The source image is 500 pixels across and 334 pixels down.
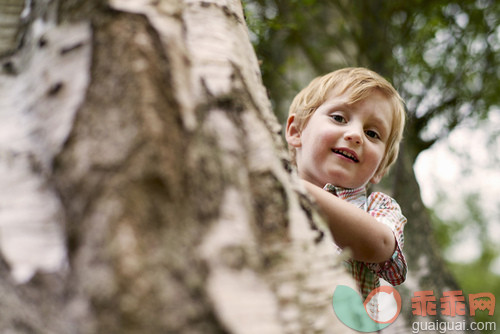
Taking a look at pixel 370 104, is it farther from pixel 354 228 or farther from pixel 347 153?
pixel 354 228

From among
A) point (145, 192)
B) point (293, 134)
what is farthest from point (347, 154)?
point (145, 192)

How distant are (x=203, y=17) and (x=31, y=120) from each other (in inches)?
16.7

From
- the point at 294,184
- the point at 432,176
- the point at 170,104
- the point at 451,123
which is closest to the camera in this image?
the point at 170,104

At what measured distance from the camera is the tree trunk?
66cm

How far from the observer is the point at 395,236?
1612 mm

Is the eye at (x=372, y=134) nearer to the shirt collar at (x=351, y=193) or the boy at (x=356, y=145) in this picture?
the boy at (x=356, y=145)

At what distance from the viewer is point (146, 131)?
2.41 ft

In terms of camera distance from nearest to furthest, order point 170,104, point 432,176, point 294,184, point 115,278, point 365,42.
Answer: point 115,278 < point 170,104 < point 294,184 < point 365,42 < point 432,176

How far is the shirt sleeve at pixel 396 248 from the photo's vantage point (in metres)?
1.65

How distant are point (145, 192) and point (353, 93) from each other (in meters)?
1.38

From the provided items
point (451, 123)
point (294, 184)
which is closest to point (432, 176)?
point (451, 123)

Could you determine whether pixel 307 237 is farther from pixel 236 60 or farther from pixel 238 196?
pixel 236 60

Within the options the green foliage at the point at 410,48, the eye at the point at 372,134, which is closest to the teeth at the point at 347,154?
the eye at the point at 372,134

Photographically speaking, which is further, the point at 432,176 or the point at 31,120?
the point at 432,176
